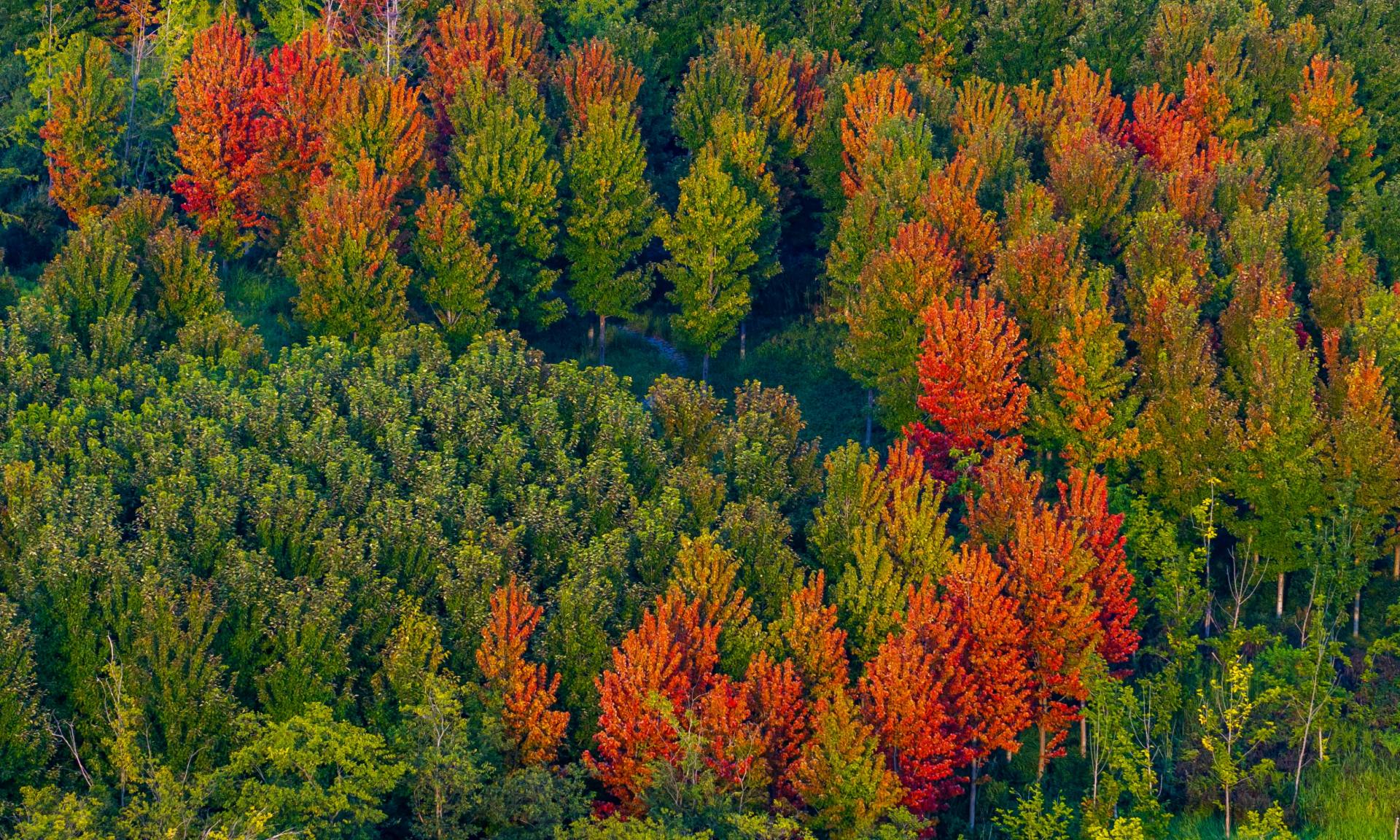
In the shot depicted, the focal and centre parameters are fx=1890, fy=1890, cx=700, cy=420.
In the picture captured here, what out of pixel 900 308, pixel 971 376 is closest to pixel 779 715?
pixel 971 376

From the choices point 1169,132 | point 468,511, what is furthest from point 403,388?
point 1169,132

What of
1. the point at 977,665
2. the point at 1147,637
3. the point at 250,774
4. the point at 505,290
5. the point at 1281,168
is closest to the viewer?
the point at 250,774

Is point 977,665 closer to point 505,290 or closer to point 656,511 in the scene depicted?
point 656,511

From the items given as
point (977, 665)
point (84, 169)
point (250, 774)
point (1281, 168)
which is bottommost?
point (250, 774)

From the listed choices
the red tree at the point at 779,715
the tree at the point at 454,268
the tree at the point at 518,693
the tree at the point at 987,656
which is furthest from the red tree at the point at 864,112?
the tree at the point at 518,693

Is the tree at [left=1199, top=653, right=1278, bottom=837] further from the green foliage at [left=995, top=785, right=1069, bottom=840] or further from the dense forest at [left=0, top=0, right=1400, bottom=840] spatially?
the green foliage at [left=995, top=785, right=1069, bottom=840]

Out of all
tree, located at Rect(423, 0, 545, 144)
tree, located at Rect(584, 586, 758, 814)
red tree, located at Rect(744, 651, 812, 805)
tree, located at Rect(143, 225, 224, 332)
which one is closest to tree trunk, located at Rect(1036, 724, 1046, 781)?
red tree, located at Rect(744, 651, 812, 805)

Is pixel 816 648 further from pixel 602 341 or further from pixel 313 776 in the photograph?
pixel 602 341
